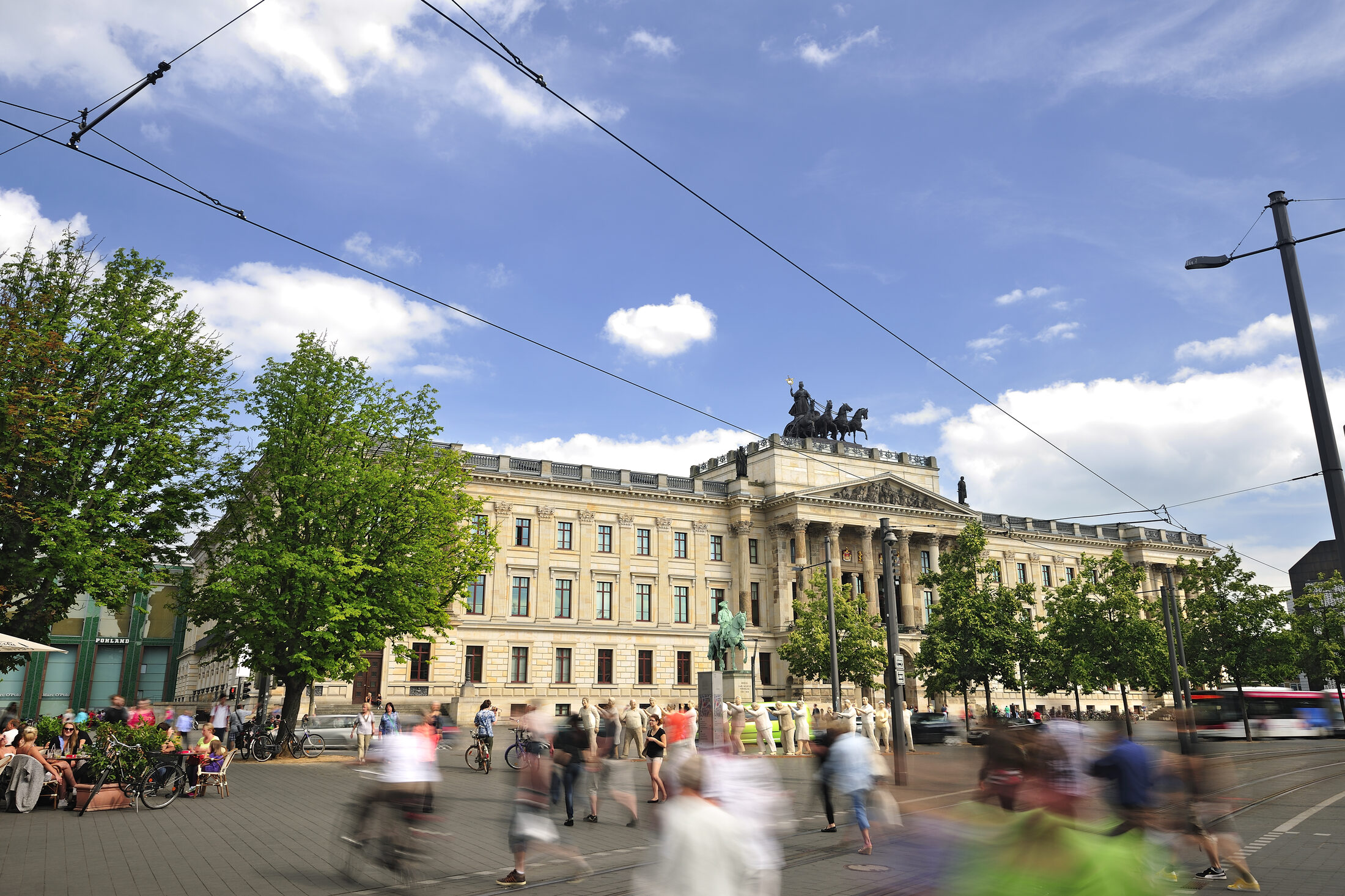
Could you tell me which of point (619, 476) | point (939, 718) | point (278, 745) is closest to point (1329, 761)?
point (939, 718)

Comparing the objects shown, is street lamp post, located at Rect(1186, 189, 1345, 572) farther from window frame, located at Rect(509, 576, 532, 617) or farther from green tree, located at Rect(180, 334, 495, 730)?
window frame, located at Rect(509, 576, 532, 617)

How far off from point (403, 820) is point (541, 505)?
50.5 meters

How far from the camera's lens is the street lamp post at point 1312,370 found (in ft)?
30.1

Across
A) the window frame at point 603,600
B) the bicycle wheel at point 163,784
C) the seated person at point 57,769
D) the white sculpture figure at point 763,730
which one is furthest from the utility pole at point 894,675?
the window frame at point 603,600

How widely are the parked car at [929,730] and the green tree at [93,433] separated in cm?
2950

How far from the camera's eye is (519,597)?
58969mm

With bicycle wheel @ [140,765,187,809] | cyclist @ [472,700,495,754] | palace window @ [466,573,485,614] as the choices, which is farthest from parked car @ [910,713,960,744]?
bicycle wheel @ [140,765,187,809]

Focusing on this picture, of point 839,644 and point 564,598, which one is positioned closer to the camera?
point 839,644

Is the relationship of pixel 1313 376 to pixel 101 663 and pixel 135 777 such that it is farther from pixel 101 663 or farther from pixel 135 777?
pixel 101 663

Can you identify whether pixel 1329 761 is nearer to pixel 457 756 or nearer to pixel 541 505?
pixel 457 756

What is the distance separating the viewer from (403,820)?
10367mm

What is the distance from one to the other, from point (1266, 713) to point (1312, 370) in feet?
162

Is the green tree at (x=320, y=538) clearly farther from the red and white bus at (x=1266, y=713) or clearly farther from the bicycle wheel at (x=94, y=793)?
the red and white bus at (x=1266, y=713)

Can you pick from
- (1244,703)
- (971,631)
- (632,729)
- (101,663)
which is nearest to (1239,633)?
(1244,703)
